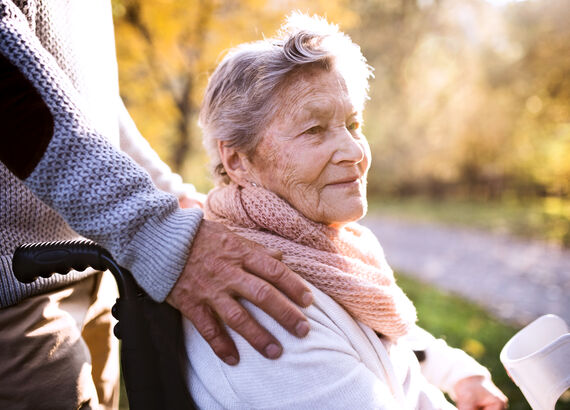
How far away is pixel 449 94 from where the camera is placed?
16.7 m

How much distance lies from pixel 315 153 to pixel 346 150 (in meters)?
0.12

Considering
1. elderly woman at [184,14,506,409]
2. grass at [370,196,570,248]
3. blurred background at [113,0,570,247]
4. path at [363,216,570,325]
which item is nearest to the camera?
elderly woman at [184,14,506,409]

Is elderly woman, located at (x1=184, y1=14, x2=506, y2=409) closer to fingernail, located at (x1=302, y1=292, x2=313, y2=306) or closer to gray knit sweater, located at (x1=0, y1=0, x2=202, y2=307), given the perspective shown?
A: fingernail, located at (x1=302, y1=292, x2=313, y2=306)

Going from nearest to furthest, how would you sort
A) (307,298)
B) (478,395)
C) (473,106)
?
(307,298)
(478,395)
(473,106)

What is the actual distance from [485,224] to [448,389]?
11586 millimetres

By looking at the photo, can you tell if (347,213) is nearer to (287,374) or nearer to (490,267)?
(287,374)

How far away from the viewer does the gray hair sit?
1.63 meters

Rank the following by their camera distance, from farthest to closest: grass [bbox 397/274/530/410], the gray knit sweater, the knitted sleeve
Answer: grass [bbox 397/274/530/410]
the knitted sleeve
the gray knit sweater

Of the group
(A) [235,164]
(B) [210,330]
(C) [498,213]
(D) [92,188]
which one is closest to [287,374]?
(B) [210,330]

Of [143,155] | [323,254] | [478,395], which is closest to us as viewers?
[323,254]

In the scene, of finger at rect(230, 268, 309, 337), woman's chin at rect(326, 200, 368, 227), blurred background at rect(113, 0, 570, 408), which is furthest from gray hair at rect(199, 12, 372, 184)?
blurred background at rect(113, 0, 570, 408)

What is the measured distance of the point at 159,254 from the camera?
121 cm

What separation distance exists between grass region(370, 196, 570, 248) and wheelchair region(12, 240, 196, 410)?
10.6 meters

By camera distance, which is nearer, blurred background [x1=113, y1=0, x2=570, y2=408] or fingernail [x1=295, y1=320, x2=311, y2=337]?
fingernail [x1=295, y1=320, x2=311, y2=337]
